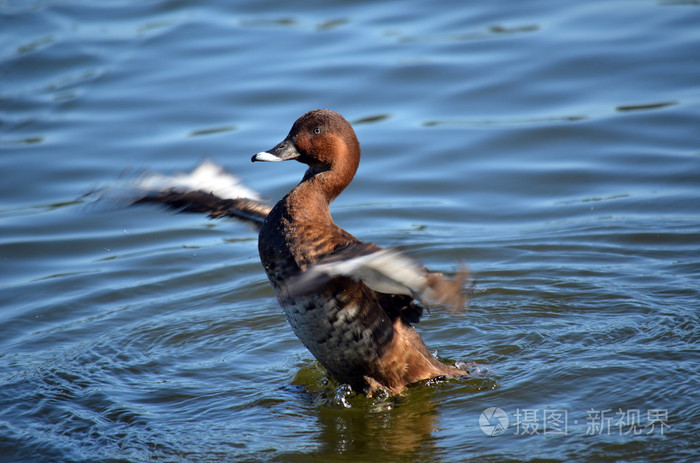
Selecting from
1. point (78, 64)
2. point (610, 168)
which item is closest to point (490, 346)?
point (610, 168)

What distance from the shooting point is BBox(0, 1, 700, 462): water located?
15.5ft


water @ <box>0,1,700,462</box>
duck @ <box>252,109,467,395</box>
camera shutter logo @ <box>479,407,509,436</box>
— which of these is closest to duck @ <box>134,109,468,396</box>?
duck @ <box>252,109,467,395</box>

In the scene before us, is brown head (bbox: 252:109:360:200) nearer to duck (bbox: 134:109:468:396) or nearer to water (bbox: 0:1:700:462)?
duck (bbox: 134:109:468:396)

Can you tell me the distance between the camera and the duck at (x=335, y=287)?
14.9 feet

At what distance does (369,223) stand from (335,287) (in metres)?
3.26

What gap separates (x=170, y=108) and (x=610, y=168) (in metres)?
5.51

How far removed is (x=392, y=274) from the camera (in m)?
4.05

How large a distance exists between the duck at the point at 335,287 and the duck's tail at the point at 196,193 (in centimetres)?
6

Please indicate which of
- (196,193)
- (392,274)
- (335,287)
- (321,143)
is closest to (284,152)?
(321,143)

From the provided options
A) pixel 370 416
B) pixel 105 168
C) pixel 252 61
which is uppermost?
pixel 252 61

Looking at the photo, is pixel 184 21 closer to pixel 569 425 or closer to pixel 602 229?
pixel 602 229

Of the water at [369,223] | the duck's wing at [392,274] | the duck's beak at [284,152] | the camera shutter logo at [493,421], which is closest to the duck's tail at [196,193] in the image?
the water at [369,223]

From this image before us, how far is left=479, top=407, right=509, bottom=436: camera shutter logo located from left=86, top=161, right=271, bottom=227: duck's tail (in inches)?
76.1

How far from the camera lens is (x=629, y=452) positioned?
4199 millimetres
